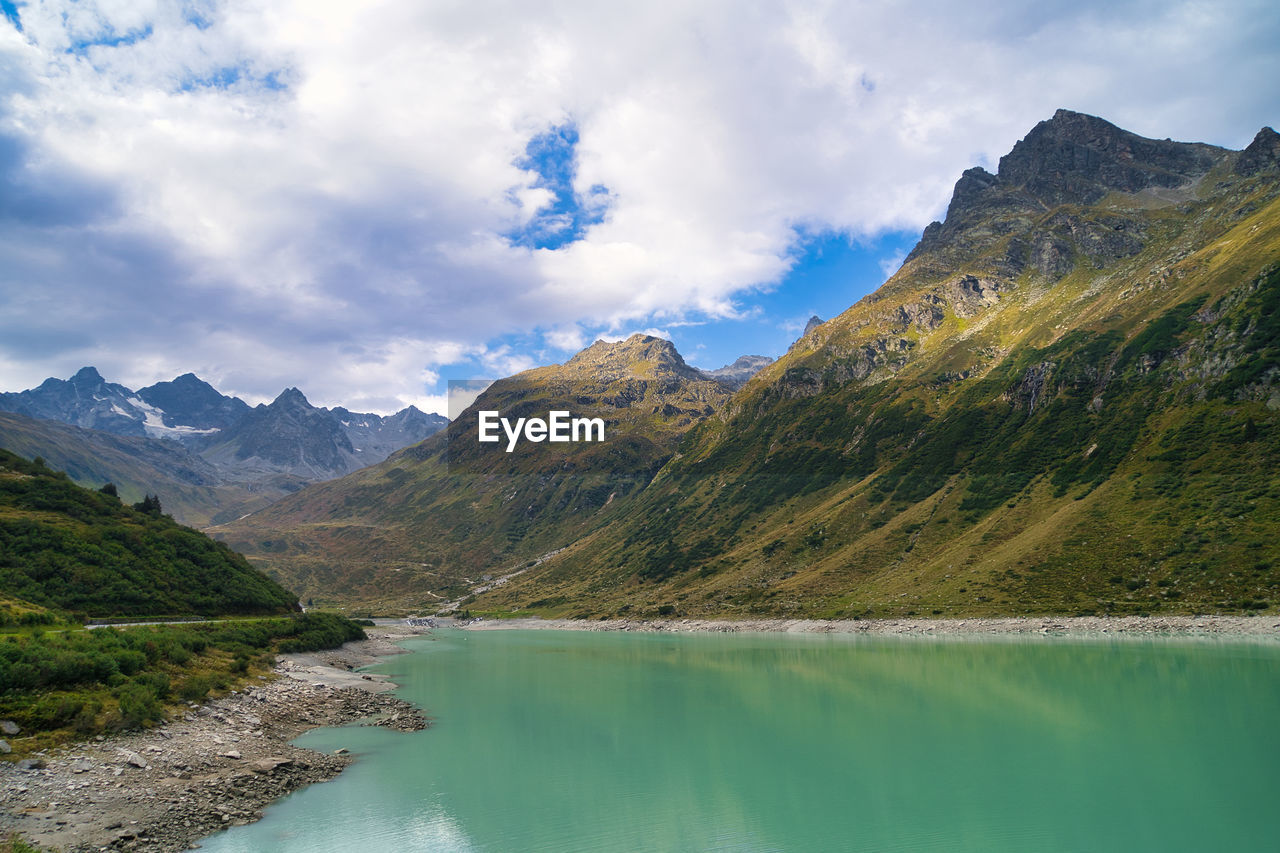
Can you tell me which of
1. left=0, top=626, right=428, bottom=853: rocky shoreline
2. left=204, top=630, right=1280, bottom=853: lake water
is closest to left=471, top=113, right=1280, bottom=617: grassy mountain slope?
left=204, top=630, right=1280, bottom=853: lake water

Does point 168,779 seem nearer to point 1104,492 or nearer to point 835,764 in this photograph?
point 835,764

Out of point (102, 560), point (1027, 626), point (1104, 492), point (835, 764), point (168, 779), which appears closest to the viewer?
point (168, 779)

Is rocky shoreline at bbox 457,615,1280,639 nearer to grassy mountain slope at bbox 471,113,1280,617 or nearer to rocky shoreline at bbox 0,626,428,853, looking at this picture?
grassy mountain slope at bbox 471,113,1280,617

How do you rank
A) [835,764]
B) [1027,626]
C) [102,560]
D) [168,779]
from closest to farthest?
[168,779]
[835,764]
[102,560]
[1027,626]

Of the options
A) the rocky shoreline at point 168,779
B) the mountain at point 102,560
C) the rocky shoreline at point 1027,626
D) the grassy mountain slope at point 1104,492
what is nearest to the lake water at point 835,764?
the rocky shoreline at point 168,779

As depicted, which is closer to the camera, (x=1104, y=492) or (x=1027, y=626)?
(x=1027, y=626)

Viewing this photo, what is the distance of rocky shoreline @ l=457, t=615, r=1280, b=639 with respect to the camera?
81938 millimetres

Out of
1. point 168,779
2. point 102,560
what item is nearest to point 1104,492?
point 168,779

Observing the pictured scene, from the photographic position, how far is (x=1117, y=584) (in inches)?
4065

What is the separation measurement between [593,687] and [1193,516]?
105132 mm

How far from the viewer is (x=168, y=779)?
1175 inches

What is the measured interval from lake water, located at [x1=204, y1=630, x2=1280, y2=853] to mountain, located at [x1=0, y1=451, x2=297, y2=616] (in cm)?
3251

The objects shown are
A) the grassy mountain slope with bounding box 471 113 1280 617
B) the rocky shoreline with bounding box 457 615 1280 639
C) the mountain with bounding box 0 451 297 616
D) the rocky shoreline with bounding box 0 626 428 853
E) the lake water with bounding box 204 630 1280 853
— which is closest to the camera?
the rocky shoreline with bounding box 0 626 428 853

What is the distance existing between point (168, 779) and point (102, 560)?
60880 mm
